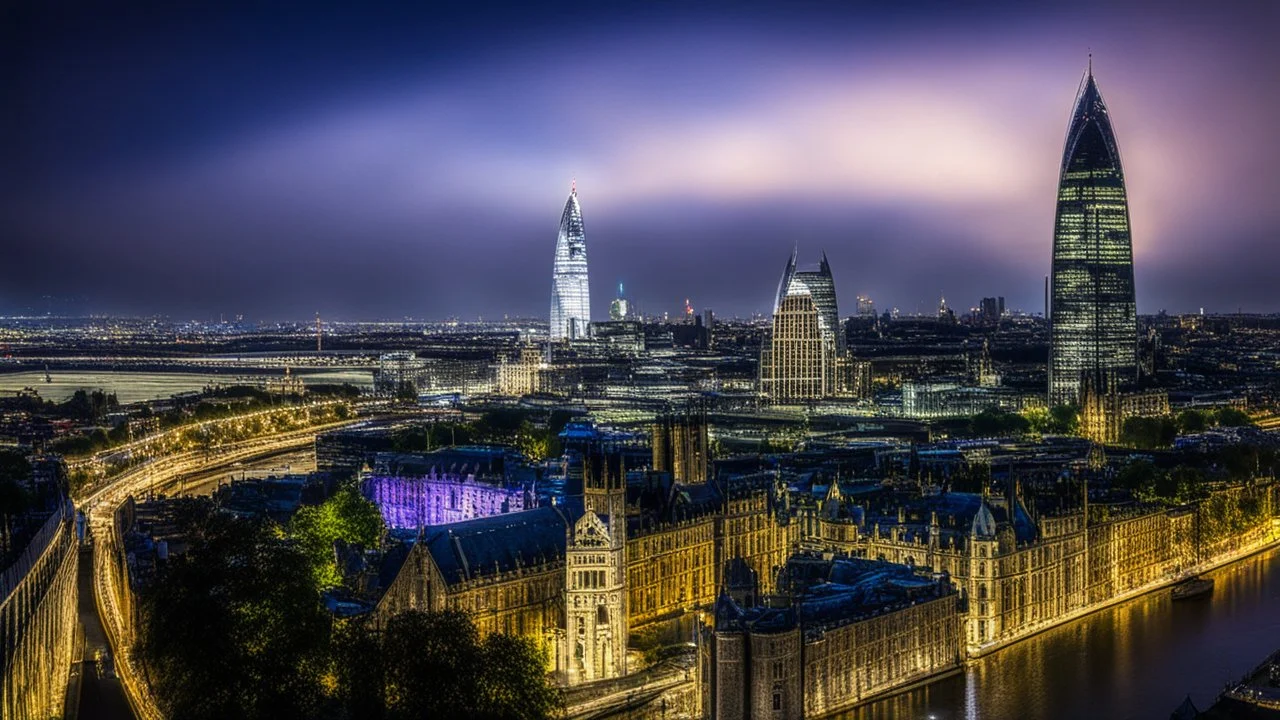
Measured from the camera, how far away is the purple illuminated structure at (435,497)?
297ft

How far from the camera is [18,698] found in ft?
155

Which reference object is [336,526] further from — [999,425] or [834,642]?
[999,425]

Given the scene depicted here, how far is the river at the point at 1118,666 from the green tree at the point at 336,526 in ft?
111

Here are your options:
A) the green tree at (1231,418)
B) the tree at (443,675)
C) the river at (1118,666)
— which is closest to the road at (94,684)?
the tree at (443,675)

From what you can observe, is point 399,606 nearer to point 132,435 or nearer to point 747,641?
point 747,641

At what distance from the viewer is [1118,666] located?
Answer: 6612 cm

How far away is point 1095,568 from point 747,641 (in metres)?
35.3

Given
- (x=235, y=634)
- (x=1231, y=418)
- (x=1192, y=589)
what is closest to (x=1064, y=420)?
(x=1231, y=418)

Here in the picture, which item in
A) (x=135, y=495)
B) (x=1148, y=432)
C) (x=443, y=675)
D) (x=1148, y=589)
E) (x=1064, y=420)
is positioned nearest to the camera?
(x=443, y=675)

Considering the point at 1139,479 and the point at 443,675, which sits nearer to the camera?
the point at 443,675

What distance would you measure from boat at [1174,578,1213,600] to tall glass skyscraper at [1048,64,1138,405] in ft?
336

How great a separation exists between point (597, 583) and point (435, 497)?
119ft

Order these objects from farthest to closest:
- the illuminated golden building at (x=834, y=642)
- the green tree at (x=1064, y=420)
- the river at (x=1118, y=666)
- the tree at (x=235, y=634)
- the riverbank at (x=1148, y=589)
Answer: the green tree at (x=1064, y=420) → the riverbank at (x=1148, y=589) → the river at (x=1118, y=666) → the illuminated golden building at (x=834, y=642) → the tree at (x=235, y=634)

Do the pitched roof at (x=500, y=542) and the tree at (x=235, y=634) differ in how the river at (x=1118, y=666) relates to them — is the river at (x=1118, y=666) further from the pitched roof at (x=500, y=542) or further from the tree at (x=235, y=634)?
the tree at (x=235, y=634)
